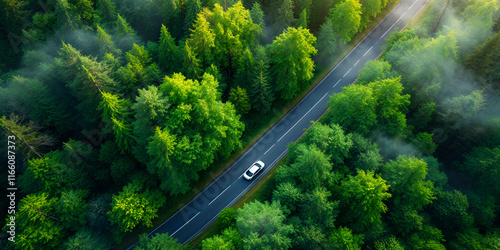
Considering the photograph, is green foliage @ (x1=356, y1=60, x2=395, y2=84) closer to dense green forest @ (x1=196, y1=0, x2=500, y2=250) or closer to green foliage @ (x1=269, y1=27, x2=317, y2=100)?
dense green forest @ (x1=196, y1=0, x2=500, y2=250)

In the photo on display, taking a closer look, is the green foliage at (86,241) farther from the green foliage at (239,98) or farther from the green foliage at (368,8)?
the green foliage at (368,8)

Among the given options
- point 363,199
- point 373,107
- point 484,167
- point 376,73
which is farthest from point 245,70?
point 484,167

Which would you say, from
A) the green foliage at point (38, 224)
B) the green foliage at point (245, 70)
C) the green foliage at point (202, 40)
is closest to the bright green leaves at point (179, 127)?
the green foliage at point (202, 40)

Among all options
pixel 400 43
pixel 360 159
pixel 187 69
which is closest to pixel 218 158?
pixel 187 69

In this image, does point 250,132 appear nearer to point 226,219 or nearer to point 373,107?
point 226,219

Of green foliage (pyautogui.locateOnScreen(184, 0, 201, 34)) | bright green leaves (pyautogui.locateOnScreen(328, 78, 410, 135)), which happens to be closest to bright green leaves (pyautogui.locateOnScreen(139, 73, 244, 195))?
green foliage (pyautogui.locateOnScreen(184, 0, 201, 34))
